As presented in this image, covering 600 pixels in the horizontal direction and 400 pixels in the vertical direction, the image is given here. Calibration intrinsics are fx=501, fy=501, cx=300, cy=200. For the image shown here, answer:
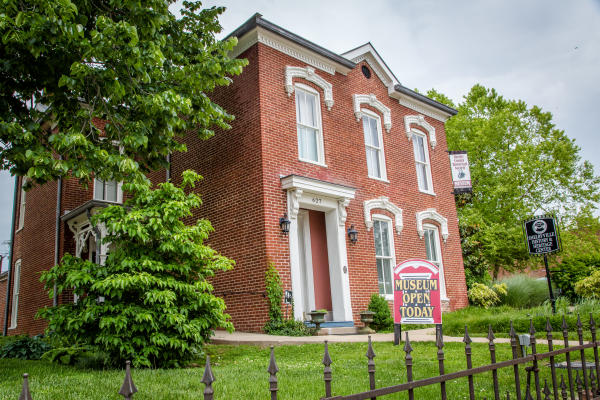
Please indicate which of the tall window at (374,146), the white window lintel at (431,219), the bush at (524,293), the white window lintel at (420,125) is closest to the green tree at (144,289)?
the tall window at (374,146)

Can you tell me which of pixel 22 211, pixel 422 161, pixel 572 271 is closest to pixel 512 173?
pixel 572 271

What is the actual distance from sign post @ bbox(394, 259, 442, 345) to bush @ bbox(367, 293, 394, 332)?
369cm

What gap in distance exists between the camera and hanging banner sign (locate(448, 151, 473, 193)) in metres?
17.5

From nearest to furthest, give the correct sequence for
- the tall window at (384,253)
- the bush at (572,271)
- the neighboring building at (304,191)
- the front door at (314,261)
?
the neighboring building at (304,191), the front door at (314,261), the tall window at (384,253), the bush at (572,271)

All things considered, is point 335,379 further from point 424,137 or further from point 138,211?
point 424,137

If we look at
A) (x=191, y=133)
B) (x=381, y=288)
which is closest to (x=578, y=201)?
(x=381, y=288)

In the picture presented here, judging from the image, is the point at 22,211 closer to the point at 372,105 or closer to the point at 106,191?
the point at 106,191

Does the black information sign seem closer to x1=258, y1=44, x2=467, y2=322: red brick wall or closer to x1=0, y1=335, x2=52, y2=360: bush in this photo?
x1=258, y1=44, x2=467, y2=322: red brick wall

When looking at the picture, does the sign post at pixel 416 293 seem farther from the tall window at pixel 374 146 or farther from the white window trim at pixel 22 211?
the white window trim at pixel 22 211

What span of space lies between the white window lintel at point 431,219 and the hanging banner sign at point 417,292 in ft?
22.8

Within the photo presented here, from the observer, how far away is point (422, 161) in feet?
57.9

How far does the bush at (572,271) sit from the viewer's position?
20.7 m

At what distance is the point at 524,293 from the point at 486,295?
5.01ft

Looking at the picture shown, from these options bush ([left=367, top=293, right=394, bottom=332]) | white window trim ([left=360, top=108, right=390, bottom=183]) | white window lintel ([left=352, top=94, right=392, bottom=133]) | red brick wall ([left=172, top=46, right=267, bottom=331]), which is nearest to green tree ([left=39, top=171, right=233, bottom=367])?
red brick wall ([left=172, top=46, right=267, bottom=331])
